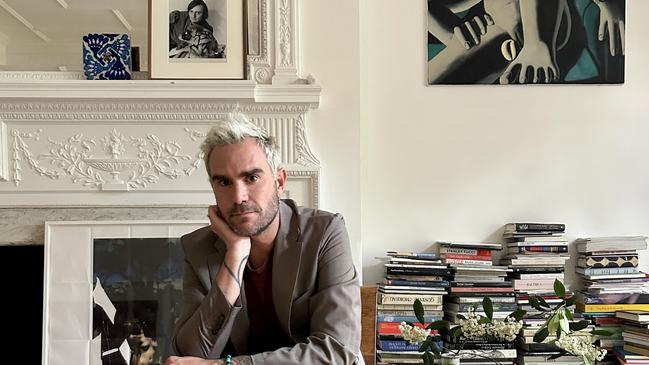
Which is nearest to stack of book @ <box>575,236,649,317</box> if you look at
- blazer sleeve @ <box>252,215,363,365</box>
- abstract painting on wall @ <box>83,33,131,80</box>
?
blazer sleeve @ <box>252,215,363,365</box>

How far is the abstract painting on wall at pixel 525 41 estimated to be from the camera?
296 cm

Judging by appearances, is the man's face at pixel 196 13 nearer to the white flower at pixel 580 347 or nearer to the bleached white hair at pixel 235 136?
the bleached white hair at pixel 235 136

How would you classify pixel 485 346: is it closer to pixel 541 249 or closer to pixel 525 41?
pixel 541 249

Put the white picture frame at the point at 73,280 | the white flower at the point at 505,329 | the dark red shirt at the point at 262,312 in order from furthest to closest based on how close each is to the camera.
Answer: the white picture frame at the point at 73,280 → the white flower at the point at 505,329 → the dark red shirt at the point at 262,312

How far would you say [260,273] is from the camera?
1681 mm

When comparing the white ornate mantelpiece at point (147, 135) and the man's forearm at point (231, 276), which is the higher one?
the white ornate mantelpiece at point (147, 135)

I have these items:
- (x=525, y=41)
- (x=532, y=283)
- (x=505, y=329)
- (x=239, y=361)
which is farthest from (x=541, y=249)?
(x=239, y=361)

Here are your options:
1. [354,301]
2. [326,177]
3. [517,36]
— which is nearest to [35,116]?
[326,177]

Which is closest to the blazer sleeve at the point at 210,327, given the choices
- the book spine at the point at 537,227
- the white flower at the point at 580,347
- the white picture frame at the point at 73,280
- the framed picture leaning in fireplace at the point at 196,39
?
the white flower at the point at 580,347

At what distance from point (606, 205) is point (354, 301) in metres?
1.89

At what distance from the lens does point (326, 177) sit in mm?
2773

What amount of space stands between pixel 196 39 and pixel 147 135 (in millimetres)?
442

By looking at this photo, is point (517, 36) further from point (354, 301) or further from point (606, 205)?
point (354, 301)

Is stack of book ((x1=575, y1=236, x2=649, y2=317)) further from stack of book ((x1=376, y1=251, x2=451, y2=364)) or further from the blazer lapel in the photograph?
the blazer lapel
